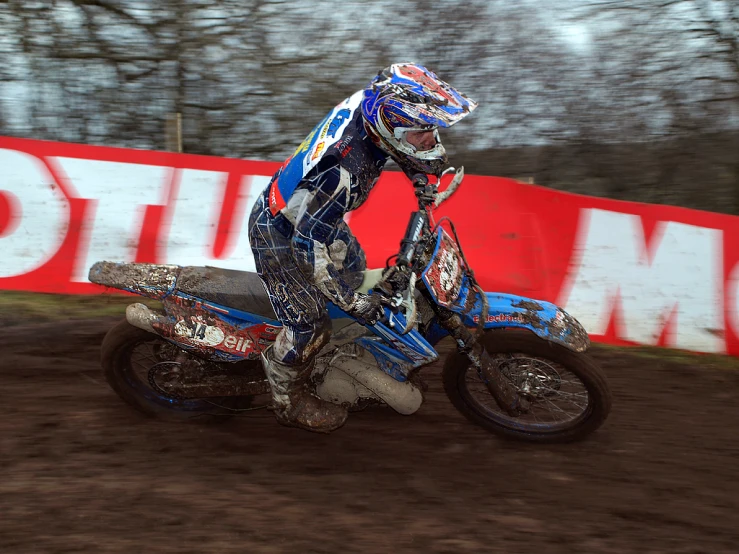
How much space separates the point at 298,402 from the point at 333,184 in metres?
1.37

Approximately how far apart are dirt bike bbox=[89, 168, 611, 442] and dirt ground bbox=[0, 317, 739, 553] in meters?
0.30

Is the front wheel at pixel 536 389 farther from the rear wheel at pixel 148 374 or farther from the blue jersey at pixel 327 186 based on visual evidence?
the rear wheel at pixel 148 374

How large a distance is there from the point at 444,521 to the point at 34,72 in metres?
8.29

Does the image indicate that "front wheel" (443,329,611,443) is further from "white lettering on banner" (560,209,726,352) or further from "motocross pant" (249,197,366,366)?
"white lettering on banner" (560,209,726,352)

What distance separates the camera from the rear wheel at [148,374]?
396 cm

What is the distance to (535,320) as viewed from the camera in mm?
3660

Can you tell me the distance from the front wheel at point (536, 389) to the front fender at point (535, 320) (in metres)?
0.08

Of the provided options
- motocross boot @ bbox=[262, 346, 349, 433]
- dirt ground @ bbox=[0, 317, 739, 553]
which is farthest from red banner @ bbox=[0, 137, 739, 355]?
motocross boot @ bbox=[262, 346, 349, 433]

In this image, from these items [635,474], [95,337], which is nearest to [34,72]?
[95,337]

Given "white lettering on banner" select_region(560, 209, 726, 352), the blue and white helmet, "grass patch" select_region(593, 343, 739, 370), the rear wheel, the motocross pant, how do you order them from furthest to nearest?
"white lettering on banner" select_region(560, 209, 726, 352)
"grass patch" select_region(593, 343, 739, 370)
the rear wheel
the motocross pant
the blue and white helmet

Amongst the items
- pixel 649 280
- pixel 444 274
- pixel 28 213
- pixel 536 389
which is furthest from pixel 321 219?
pixel 28 213

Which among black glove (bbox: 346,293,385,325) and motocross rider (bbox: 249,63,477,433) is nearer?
motocross rider (bbox: 249,63,477,433)

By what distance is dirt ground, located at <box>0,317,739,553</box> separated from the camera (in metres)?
3.10

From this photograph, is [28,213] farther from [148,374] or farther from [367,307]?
[367,307]
